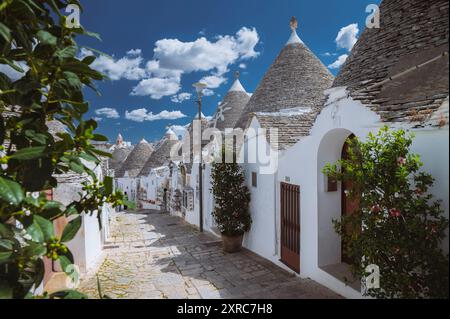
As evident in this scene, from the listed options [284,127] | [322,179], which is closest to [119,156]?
[284,127]

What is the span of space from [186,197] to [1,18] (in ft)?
46.8

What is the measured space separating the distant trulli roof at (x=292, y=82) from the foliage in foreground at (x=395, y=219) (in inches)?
327

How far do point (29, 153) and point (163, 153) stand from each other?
25.4 metres

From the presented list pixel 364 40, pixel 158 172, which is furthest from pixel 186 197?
Answer: pixel 364 40

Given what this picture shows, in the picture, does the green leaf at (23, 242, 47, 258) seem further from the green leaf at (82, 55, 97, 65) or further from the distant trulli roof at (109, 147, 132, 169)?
the distant trulli roof at (109, 147, 132, 169)

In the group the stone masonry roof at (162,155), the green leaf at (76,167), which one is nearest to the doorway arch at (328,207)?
the green leaf at (76,167)

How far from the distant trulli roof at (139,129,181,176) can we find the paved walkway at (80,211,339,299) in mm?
15160

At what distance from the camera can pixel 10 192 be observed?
3.98 ft

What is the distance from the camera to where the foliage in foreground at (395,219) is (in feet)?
7.55

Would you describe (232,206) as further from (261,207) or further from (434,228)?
(434,228)

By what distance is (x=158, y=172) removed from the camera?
2306 cm

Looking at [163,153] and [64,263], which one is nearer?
[64,263]
